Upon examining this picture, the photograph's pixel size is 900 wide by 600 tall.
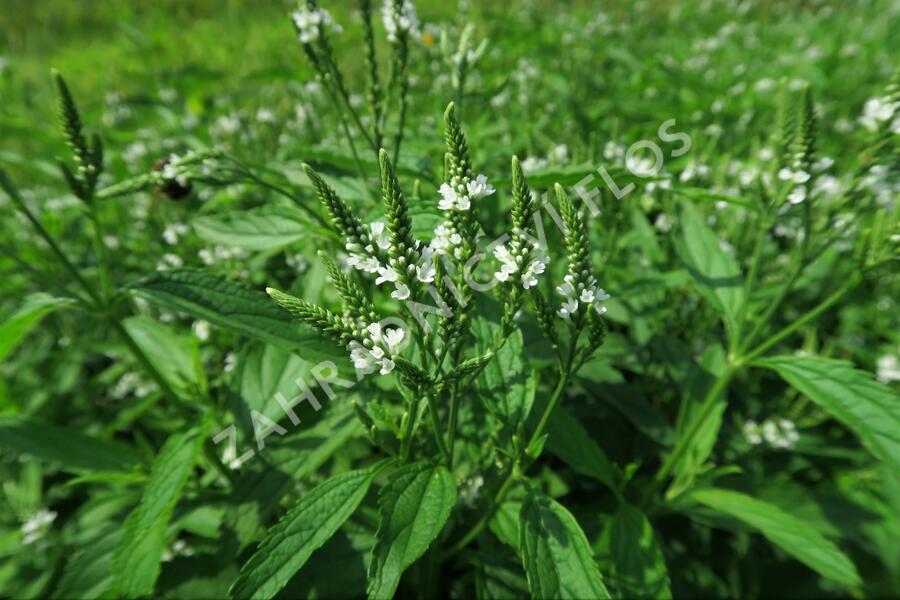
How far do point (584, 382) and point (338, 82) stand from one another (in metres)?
1.97

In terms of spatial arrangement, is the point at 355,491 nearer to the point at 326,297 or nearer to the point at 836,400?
the point at 326,297

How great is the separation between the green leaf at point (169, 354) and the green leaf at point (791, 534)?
8.07 ft

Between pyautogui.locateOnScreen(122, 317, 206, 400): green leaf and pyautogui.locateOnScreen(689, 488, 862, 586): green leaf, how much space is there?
8.07ft

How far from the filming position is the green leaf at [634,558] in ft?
7.02

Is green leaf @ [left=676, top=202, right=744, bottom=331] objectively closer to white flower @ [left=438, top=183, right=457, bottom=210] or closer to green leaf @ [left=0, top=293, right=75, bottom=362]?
white flower @ [left=438, top=183, right=457, bottom=210]

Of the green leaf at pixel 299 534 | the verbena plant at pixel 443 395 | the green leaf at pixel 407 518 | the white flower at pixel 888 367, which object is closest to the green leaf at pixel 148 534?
the verbena plant at pixel 443 395

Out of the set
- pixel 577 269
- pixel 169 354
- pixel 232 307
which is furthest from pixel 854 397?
pixel 169 354

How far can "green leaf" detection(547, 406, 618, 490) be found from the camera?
2381 mm

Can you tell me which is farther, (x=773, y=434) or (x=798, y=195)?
(x=773, y=434)

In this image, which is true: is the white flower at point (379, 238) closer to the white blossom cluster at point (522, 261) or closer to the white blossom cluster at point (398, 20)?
the white blossom cluster at point (522, 261)

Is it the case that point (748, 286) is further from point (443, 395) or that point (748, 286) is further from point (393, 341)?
point (393, 341)

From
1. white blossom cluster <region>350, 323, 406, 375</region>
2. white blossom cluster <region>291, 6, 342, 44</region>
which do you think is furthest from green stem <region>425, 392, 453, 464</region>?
white blossom cluster <region>291, 6, 342, 44</region>

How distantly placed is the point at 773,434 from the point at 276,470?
2.77 meters

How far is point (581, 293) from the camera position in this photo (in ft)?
5.20
